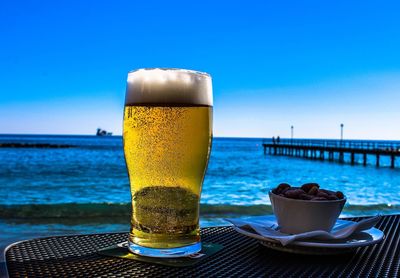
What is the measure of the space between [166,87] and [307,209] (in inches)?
16.6

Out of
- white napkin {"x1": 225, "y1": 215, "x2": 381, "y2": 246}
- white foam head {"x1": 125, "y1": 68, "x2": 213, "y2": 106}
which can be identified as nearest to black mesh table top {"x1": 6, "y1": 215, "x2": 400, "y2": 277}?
white napkin {"x1": 225, "y1": 215, "x2": 381, "y2": 246}

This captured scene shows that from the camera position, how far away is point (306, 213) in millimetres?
986

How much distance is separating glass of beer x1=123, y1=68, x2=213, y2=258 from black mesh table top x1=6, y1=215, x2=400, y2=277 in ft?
0.27

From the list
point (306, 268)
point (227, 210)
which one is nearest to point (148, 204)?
point (306, 268)

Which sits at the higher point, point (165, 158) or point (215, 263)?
point (165, 158)

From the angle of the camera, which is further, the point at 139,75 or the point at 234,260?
the point at 139,75

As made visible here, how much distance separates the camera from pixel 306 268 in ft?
2.73

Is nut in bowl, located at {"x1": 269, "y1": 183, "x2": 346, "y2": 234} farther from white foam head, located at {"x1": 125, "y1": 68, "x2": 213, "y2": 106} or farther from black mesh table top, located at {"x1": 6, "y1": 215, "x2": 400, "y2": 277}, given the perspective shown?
white foam head, located at {"x1": 125, "y1": 68, "x2": 213, "y2": 106}

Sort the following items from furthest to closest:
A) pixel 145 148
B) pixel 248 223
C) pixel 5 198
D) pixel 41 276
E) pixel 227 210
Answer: pixel 5 198, pixel 227 210, pixel 248 223, pixel 145 148, pixel 41 276

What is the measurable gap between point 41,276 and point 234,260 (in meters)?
0.37

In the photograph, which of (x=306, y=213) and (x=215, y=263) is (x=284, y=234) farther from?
(x=215, y=263)

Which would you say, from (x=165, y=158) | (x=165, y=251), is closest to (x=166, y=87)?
(x=165, y=158)

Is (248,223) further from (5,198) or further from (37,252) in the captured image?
(5,198)

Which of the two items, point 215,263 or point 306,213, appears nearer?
point 215,263
